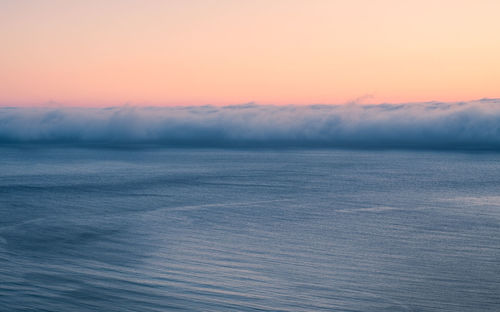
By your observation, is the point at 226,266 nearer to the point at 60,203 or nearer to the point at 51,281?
the point at 51,281

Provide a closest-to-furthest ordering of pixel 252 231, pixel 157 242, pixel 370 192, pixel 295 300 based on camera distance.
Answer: pixel 295 300 < pixel 157 242 < pixel 252 231 < pixel 370 192

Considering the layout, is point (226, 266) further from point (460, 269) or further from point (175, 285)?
point (460, 269)

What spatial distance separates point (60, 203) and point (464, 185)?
157 ft

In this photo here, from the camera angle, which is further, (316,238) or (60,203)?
(60,203)

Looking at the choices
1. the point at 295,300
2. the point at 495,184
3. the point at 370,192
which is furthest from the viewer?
the point at 495,184

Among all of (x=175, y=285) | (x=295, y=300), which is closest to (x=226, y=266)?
(x=175, y=285)

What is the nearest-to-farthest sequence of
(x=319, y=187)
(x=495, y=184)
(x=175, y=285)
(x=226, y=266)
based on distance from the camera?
(x=175, y=285), (x=226, y=266), (x=319, y=187), (x=495, y=184)

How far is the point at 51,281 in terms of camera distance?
1977 centimetres

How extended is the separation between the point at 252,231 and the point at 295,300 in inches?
550

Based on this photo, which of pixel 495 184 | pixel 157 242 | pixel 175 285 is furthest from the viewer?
pixel 495 184

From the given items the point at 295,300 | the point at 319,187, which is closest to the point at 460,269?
the point at 295,300

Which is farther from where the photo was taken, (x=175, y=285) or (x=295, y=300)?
(x=175, y=285)

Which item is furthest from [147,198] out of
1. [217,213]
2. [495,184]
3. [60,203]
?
[495,184]

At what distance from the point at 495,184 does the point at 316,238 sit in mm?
46123
